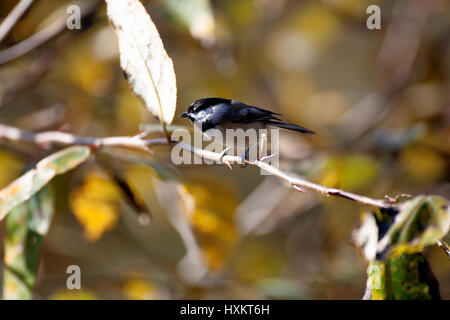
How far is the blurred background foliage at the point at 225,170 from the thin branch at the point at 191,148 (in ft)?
0.29

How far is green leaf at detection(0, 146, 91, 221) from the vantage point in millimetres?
900

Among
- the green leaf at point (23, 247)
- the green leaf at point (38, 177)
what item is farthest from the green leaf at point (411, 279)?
the green leaf at point (23, 247)

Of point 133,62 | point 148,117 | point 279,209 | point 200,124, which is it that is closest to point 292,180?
point 133,62

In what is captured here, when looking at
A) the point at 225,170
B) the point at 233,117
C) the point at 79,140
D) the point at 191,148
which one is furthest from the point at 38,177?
the point at 225,170

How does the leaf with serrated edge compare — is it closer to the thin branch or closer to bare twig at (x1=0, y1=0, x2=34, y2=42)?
the thin branch

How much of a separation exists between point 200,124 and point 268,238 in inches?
39.1

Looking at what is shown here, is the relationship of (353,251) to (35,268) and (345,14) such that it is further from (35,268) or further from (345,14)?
(35,268)

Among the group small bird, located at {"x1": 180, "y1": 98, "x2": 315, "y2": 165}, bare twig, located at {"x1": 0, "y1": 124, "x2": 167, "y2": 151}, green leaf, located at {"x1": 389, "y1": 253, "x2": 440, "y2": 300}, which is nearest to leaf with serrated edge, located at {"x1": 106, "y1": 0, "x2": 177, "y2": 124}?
bare twig, located at {"x1": 0, "y1": 124, "x2": 167, "y2": 151}

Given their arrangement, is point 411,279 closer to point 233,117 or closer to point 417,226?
point 417,226

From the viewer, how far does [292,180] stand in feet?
2.24

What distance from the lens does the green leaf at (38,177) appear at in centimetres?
90

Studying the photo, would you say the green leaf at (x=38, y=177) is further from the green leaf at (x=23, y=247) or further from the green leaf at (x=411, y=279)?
the green leaf at (x=411, y=279)

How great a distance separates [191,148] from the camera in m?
0.83

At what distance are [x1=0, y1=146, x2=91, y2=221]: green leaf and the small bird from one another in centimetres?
31
